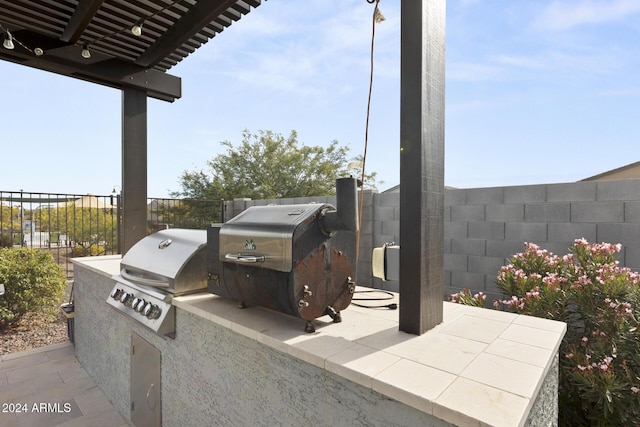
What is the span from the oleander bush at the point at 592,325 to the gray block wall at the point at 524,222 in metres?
0.58

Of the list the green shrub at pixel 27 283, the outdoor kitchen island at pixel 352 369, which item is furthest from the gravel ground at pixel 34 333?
the outdoor kitchen island at pixel 352 369

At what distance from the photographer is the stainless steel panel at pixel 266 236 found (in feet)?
4.75

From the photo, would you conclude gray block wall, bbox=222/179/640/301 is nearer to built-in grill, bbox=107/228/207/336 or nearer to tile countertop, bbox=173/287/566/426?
tile countertop, bbox=173/287/566/426

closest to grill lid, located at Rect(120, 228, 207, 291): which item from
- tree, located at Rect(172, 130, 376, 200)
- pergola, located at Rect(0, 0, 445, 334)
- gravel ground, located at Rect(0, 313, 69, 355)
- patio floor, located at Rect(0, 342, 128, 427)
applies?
patio floor, located at Rect(0, 342, 128, 427)

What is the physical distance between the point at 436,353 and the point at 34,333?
5610 millimetres

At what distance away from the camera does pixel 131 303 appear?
229 centimetres

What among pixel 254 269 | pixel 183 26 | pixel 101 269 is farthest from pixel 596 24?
pixel 101 269

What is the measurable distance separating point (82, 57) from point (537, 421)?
459 cm

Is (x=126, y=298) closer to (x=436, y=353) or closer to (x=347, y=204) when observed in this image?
(x=347, y=204)

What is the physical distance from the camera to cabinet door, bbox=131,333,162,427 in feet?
7.21

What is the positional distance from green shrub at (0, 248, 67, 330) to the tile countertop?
4.14 meters

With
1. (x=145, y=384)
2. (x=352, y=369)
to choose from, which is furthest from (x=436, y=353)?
(x=145, y=384)

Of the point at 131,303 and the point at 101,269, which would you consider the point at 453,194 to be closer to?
the point at 131,303

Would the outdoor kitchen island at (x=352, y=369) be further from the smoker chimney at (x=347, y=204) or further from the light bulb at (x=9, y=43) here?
the light bulb at (x=9, y=43)
